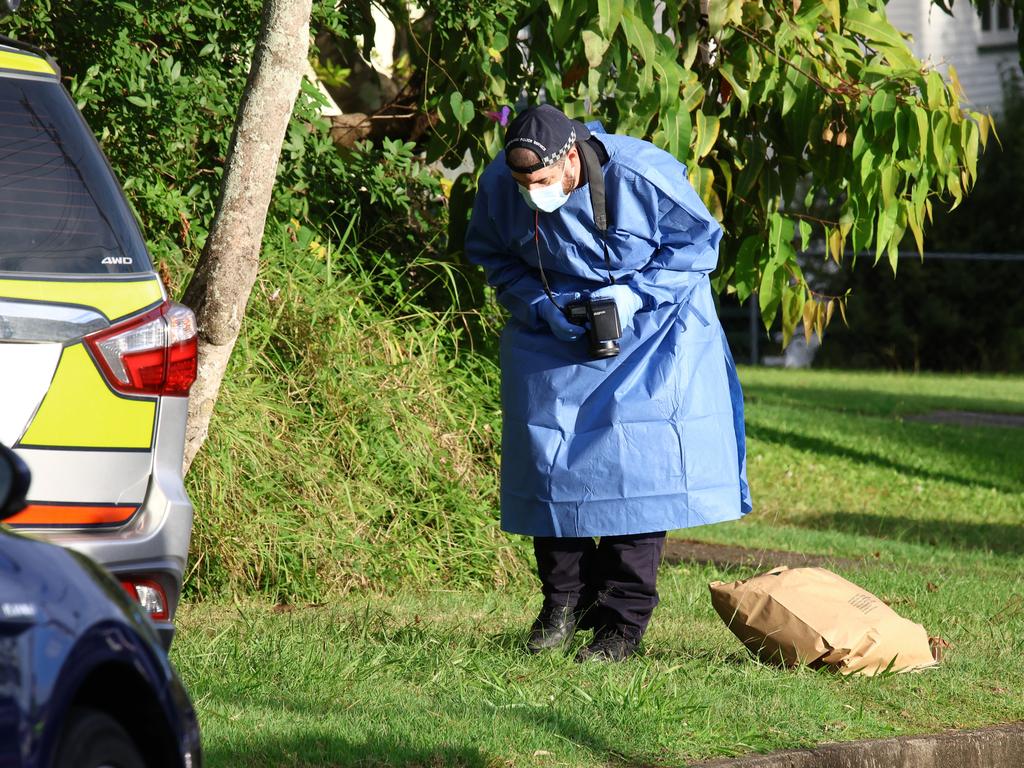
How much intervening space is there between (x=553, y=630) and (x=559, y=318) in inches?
40.8

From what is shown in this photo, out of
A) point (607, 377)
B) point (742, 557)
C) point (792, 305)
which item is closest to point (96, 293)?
point (607, 377)

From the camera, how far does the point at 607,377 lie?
16.7 feet

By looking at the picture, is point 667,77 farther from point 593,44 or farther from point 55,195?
→ point 55,195

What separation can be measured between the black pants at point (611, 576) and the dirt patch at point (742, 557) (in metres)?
2.90

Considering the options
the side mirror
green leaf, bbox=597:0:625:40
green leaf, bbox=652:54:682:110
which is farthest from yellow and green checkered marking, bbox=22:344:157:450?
green leaf, bbox=652:54:682:110

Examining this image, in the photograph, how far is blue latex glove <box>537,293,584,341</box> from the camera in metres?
5.00

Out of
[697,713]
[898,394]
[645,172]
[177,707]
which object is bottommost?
[898,394]

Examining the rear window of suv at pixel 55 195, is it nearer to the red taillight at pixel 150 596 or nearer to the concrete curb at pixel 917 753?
the red taillight at pixel 150 596

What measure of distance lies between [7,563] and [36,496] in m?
1.06

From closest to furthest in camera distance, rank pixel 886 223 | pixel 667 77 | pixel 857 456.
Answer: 1. pixel 667 77
2. pixel 886 223
3. pixel 857 456

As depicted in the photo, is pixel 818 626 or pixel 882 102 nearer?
pixel 818 626

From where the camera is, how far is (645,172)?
504 cm

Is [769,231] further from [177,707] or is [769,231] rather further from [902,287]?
[902,287]

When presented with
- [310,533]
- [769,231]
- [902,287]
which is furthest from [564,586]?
[902,287]
